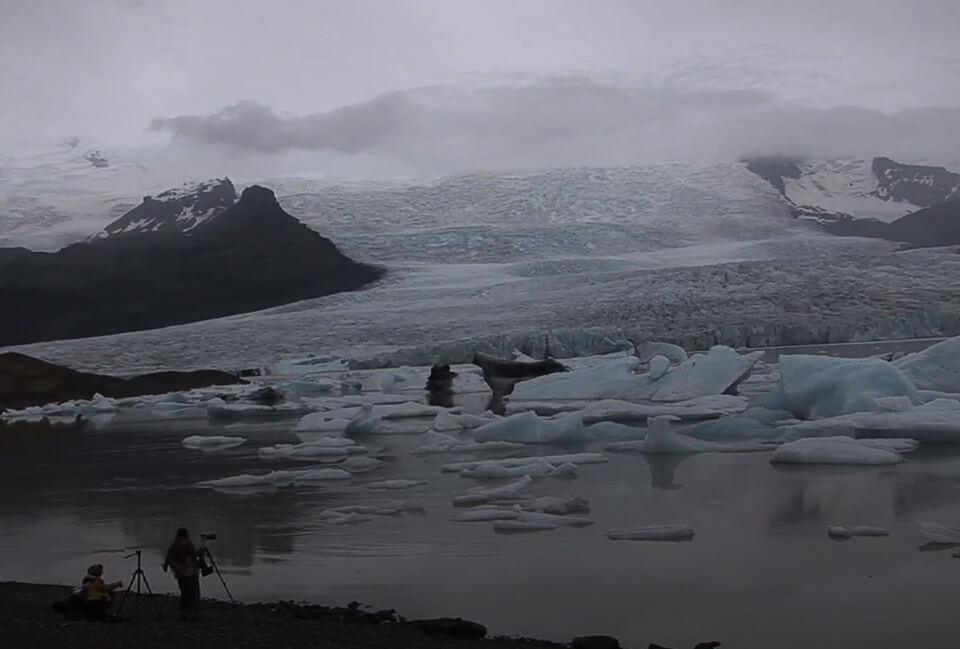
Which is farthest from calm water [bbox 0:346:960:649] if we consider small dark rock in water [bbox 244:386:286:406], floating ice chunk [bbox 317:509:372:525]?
small dark rock in water [bbox 244:386:286:406]

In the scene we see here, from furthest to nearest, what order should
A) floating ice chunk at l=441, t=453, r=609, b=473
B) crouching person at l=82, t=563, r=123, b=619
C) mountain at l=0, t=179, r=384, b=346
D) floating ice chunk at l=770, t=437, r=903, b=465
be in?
1. mountain at l=0, t=179, r=384, b=346
2. floating ice chunk at l=441, t=453, r=609, b=473
3. floating ice chunk at l=770, t=437, r=903, b=465
4. crouching person at l=82, t=563, r=123, b=619

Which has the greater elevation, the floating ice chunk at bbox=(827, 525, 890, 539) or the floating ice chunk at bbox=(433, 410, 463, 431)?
the floating ice chunk at bbox=(827, 525, 890, 539)

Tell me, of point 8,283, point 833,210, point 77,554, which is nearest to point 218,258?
point 8,283

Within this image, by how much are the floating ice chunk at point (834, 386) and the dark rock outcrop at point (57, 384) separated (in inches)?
692

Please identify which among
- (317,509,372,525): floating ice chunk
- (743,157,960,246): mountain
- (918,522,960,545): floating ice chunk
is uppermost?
(743,157,960,246): mountain

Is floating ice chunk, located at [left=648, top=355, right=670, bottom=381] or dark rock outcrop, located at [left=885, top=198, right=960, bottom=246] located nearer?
floating ice chunk, located at [left=648, top=355, right=670, bottom=381]

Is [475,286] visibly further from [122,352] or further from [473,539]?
[473,539]

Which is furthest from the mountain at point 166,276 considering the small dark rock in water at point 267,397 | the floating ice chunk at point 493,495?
the floating ice chunk at point 493,495

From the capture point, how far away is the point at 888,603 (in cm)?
569

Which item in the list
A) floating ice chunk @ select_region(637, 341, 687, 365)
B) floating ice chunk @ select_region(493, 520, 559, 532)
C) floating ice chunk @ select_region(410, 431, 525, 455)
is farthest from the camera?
floating ice chunk @ select_region(637, 341, 687, 365)

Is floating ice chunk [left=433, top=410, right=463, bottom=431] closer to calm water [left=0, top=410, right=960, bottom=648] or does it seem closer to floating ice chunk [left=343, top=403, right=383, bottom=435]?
floating ice chunk [left=343, top=403, right=383, bottom=435]

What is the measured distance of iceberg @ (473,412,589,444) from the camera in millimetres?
13531

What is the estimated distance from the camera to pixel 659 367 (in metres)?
18.9

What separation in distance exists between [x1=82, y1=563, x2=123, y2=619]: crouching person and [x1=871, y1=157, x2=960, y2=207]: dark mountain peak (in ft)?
402
